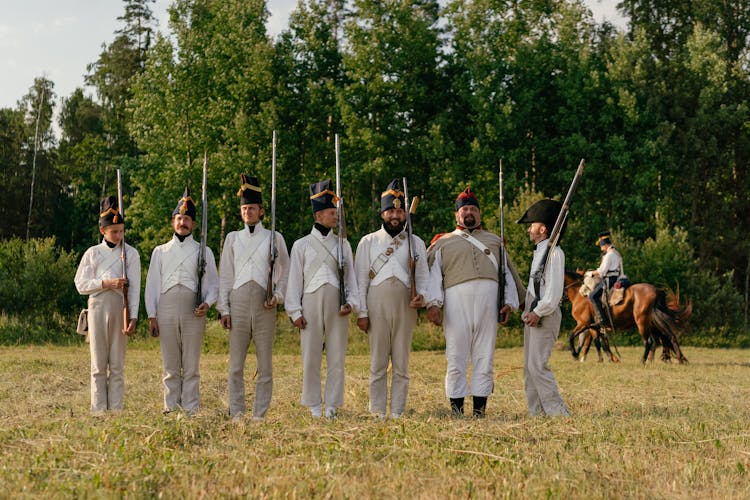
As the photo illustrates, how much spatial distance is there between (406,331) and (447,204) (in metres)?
23.2

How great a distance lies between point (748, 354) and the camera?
19547 millimetres

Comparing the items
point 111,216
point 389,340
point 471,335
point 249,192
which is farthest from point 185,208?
point 471,335

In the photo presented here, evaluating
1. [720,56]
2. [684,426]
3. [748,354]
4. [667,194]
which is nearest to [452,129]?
[667,194]

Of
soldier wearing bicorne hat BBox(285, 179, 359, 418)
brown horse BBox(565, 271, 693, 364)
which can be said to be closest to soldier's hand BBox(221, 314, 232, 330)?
soldier wearing bicorne hat BBox(285, 179, 359, 418)

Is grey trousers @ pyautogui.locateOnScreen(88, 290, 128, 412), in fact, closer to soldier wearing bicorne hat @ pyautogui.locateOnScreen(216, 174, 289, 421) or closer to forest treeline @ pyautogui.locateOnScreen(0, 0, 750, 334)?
soldier wearing bicorne hat @ pyautogui.locateOnScreen(216, 174, 289, 421)

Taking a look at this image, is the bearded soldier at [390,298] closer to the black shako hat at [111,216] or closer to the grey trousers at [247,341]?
the grey trousers at [247,341]

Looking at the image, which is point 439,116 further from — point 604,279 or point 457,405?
point 457,405

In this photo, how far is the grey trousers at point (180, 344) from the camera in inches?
297

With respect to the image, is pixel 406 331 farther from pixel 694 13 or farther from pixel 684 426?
pixel 694 13

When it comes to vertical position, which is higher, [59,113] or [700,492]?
[59,113]

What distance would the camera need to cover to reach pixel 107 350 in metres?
7.80

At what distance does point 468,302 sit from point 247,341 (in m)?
2.22

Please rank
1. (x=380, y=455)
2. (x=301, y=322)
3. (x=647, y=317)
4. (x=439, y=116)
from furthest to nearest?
(x=439, y=116) → (x=647, y=317) → (x=301, y=322) → (x=380, y=455)

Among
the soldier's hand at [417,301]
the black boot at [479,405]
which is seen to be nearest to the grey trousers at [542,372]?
the black boot at [479,405]
